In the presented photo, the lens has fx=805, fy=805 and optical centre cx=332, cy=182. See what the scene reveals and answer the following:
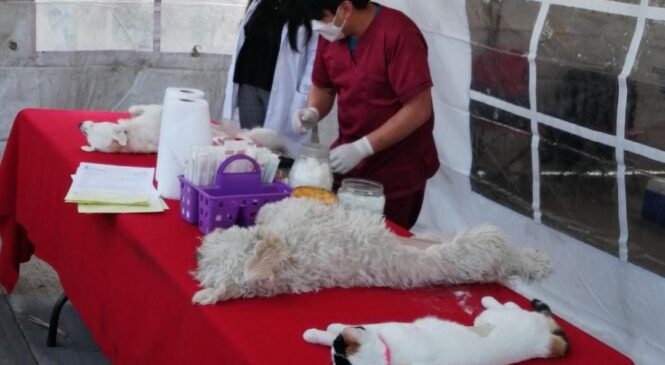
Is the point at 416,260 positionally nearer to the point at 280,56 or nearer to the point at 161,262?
the point at 161,262

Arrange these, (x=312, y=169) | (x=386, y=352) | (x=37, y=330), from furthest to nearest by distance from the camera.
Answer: (x=37, y=330) < (x=312, y=169) < (x=386, y=352)

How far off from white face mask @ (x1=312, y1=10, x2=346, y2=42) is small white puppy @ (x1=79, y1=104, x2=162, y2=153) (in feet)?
1.63

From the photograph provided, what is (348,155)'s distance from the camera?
7.01ft

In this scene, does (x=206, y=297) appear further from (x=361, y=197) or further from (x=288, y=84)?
(x=288, y=84)

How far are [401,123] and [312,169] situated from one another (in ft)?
1.28

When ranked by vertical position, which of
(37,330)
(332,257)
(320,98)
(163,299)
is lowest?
(37,330)

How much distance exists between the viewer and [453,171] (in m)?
2.94

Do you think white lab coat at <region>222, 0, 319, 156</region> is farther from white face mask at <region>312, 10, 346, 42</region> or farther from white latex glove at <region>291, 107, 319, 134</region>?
white face mask at <region>312, 10, 346, 42</region>

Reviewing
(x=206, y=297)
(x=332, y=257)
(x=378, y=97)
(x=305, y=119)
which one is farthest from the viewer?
(x=305, y=119)

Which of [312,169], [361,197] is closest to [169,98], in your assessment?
[312,169]

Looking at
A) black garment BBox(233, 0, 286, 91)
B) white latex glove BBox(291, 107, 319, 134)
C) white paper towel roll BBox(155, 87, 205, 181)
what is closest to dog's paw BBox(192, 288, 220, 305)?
white paper towel roll BBox(155, 87, 205, 181)

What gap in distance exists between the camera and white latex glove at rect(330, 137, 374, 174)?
7.00 ft

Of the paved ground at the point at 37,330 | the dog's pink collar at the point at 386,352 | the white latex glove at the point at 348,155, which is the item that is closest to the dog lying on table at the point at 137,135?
the white latex glove at the point at 348,155

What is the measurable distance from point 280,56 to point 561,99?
1.15m
